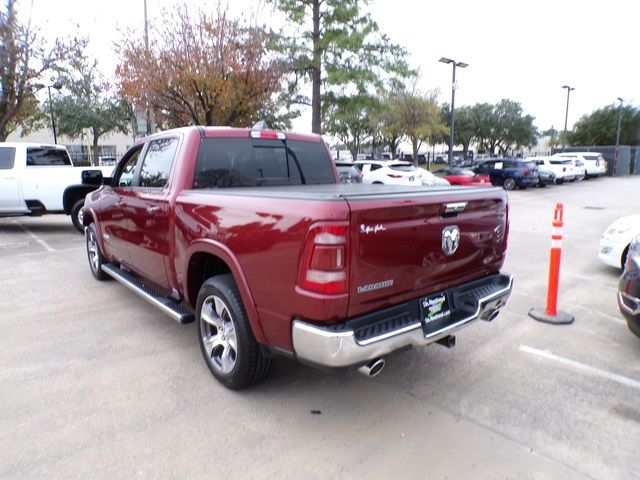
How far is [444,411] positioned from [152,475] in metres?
1.84

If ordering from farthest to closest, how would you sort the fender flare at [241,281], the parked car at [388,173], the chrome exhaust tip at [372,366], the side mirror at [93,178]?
the parked car at [388,173]
the side mirror at [93,178]
the fender flare at [241,281]
the chrome exhaust tip at [372,366]

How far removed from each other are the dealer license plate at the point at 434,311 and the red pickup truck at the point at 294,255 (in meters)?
0.01

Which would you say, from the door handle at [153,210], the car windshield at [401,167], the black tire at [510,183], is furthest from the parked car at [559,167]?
the door handle at [153,210]

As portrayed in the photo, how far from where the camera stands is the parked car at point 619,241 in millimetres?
6398

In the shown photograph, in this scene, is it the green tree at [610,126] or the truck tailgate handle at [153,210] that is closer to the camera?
the truck tailgate handle at [153,210]

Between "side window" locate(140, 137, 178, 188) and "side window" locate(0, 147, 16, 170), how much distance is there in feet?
24.5

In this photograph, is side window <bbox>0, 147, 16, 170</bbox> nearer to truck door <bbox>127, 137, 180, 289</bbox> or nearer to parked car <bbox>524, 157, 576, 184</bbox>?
truck door <bbox>127, 137, 180, 289</bbox>

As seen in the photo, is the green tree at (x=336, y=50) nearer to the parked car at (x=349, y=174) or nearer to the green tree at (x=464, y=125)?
the parked car at (x=349, y=174)

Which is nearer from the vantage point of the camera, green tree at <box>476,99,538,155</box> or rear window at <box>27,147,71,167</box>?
rear window at <box>27,147,71,167</box>

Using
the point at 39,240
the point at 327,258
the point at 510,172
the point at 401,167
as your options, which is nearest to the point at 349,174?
the point at 401,167

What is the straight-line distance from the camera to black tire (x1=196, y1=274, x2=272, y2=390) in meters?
3.11

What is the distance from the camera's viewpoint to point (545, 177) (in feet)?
81.4

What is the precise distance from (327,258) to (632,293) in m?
2.91

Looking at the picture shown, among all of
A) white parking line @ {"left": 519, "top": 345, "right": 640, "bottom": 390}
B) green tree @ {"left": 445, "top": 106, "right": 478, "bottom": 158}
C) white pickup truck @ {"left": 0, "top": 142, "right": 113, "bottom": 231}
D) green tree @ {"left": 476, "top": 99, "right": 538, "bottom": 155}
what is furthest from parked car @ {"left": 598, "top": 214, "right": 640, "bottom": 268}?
green tree @ {"left": 476, "top": 99, "right": 538, "bottom": 155}
